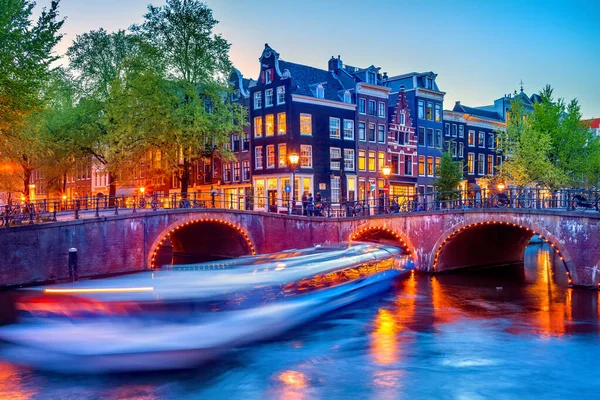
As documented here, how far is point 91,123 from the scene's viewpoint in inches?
1645

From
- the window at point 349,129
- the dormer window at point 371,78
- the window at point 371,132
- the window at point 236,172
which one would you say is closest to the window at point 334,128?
the window at point 349,129

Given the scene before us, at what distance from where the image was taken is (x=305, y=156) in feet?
154

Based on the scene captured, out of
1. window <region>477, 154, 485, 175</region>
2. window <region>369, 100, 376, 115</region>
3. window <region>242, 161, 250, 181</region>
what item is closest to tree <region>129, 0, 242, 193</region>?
window <region>242, 161, 250, 181</region>

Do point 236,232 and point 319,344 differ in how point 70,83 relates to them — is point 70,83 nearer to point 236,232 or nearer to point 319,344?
point 236,232

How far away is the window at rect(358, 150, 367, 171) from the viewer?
166 feet

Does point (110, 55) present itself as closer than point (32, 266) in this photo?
No

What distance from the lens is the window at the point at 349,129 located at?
163ft

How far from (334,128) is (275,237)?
16.1 metres

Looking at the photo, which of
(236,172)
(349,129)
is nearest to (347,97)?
(349,129)

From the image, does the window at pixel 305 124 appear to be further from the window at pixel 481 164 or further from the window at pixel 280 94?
the window at pixel 481 164

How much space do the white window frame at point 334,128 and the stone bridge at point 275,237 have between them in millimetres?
13630

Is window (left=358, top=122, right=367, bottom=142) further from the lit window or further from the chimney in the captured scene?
the chimney

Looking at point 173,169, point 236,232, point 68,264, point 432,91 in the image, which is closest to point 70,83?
point 173,169

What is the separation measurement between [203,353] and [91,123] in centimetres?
3110
